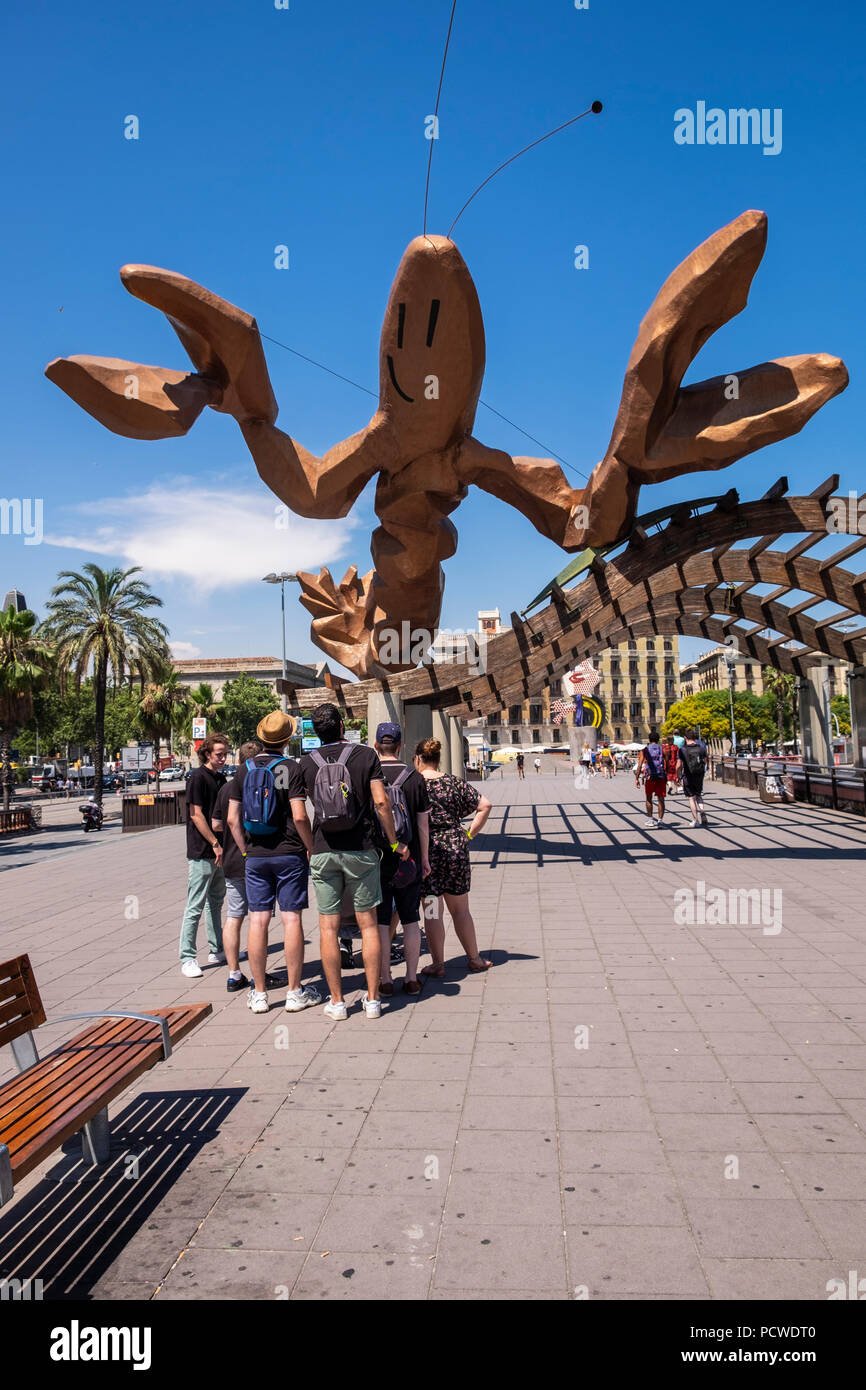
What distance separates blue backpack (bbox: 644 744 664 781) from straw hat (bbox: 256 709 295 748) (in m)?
10.1

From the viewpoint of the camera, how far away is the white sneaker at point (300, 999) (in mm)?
5812

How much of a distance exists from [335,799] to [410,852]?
83 cm

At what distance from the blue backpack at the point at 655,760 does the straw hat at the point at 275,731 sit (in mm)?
10096

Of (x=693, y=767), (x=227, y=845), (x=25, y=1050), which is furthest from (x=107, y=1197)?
(x=693, y=767)

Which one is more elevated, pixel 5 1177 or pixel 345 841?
pixel 345 841

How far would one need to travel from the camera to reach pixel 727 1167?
3.46m

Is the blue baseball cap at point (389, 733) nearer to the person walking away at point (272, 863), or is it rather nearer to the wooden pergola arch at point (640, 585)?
the person walking away at point (272, 863)

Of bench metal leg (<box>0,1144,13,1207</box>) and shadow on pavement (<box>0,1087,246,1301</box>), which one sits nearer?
bench metal leg (<box>0,1144,13,1207</box>)

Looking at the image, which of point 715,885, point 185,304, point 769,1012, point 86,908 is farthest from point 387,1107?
point 185,304

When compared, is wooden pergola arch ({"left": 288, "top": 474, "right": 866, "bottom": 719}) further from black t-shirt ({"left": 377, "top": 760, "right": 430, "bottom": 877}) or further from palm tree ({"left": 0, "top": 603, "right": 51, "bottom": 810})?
palm tree ({"left": 0, "top": 603, "right": 51, "bottom": 810})

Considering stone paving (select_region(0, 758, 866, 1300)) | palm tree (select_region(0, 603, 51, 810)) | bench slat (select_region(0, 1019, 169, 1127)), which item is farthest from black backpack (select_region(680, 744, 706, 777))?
palm tree (select_region(0, 603, 51, 810))

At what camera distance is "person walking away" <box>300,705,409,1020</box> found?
5.39 m

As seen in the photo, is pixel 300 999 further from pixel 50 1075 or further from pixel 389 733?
pixel 50 1075

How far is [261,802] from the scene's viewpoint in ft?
19.4
